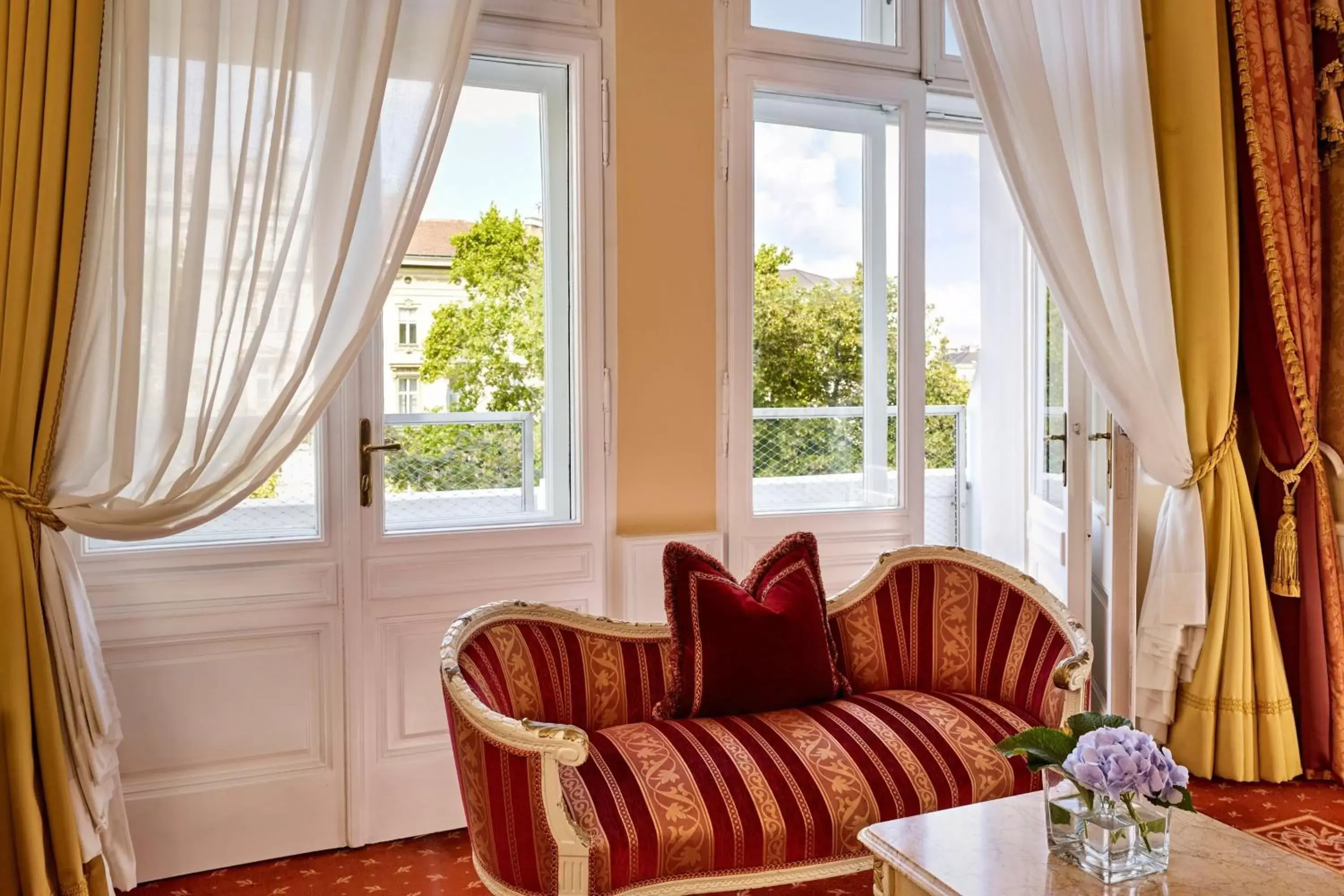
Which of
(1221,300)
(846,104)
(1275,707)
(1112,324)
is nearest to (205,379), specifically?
(846,104)

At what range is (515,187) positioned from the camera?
269 centimetres

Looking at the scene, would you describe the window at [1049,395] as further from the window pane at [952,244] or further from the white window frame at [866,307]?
the window pane at [952,244]

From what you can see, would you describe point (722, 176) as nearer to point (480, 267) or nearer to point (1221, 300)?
point (480, 267)

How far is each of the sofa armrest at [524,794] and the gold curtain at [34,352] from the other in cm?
91

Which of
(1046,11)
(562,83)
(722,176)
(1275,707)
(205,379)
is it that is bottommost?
(1275,707)

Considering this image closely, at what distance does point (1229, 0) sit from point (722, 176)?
1.66 meters

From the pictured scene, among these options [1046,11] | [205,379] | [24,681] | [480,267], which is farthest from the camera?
[1046,11]

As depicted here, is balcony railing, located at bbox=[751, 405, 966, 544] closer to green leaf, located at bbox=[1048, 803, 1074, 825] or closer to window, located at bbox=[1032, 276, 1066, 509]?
window, located at bbox=[1032, 276, 1066, 509]

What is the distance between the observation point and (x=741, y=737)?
208 centimetres

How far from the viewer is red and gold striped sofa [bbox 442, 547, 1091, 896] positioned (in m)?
1.77

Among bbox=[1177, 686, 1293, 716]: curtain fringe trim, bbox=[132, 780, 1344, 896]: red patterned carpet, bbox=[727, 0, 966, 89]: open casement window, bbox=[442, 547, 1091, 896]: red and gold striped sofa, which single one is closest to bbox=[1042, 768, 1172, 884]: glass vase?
bbox=[442, 547, 1091, 896]: red and gold striped sofa

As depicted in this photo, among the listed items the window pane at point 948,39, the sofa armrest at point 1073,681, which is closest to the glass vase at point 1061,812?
the sofa armrest at point 1073,681

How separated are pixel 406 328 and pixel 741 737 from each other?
136cm

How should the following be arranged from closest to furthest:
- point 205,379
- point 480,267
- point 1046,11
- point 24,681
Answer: point 24,681, point 205,379, point 480,267, point 1046,11
